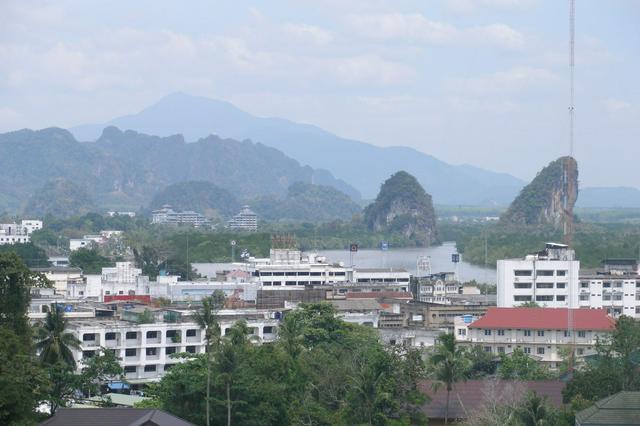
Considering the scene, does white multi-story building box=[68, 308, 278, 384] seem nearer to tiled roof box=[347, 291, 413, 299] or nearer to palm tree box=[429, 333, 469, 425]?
palm tree box=[429, 333, 469, 425]

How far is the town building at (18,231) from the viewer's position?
8499 centimetres

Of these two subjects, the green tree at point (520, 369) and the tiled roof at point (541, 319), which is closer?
the green tree at point (520, 369)

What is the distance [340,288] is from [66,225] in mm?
68187

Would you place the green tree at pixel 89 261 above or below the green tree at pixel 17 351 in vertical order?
above

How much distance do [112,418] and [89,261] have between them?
4525 centimetres

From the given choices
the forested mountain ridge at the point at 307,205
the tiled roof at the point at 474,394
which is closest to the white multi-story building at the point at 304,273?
the tiled roof at the point at 474,394

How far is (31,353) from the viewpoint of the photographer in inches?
748

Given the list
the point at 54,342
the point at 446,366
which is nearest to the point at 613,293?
the point at 446,366

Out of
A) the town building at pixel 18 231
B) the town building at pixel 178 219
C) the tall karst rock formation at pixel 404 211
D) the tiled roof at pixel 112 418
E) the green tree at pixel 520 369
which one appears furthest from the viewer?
the town building at pixel 178 219

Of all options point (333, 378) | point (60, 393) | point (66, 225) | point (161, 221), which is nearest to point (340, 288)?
point (333, 378)

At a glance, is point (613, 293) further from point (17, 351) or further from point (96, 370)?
point (17, 351)

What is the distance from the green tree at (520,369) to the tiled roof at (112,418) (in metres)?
10.5

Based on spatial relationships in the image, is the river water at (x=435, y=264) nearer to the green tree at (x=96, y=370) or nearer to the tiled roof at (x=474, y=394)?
the tiled roof at (x=474, y=394)

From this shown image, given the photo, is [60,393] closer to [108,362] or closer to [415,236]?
[108,362]
